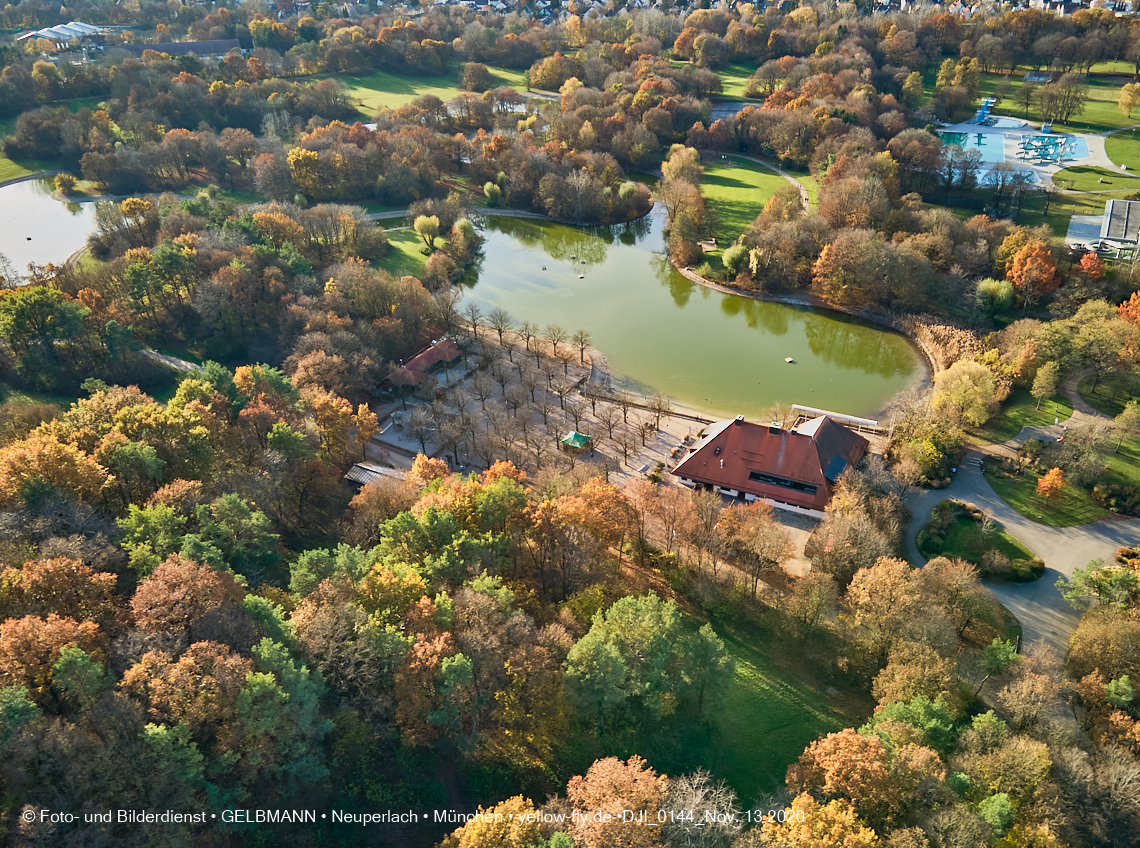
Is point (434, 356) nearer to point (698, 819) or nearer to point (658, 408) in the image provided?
point (658, 408)

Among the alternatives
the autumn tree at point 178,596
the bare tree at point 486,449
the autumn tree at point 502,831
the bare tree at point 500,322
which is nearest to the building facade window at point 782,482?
the bare tree at point 486,449

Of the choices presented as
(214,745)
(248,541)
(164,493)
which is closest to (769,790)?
(214,745)

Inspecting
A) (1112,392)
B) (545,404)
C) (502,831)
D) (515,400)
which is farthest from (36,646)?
(1112,392)

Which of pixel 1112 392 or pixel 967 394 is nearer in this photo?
pixel 967 394

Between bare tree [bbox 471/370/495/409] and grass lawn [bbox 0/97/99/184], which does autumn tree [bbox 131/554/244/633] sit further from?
grass lawn [bbox 0/97/99/184]

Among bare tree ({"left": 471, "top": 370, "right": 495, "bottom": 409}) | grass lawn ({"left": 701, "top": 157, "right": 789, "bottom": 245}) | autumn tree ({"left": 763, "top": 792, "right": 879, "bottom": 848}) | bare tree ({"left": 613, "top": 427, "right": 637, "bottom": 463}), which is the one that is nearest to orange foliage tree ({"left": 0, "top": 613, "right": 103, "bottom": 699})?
autumn tree ({"left": 763, "top": 792, "right": 879, "bottom": 848})

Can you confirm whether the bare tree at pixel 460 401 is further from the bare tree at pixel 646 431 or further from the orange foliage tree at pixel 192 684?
the orange foliage tree at pixel 192 684

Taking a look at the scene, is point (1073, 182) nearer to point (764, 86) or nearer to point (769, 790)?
point (764, 86)
